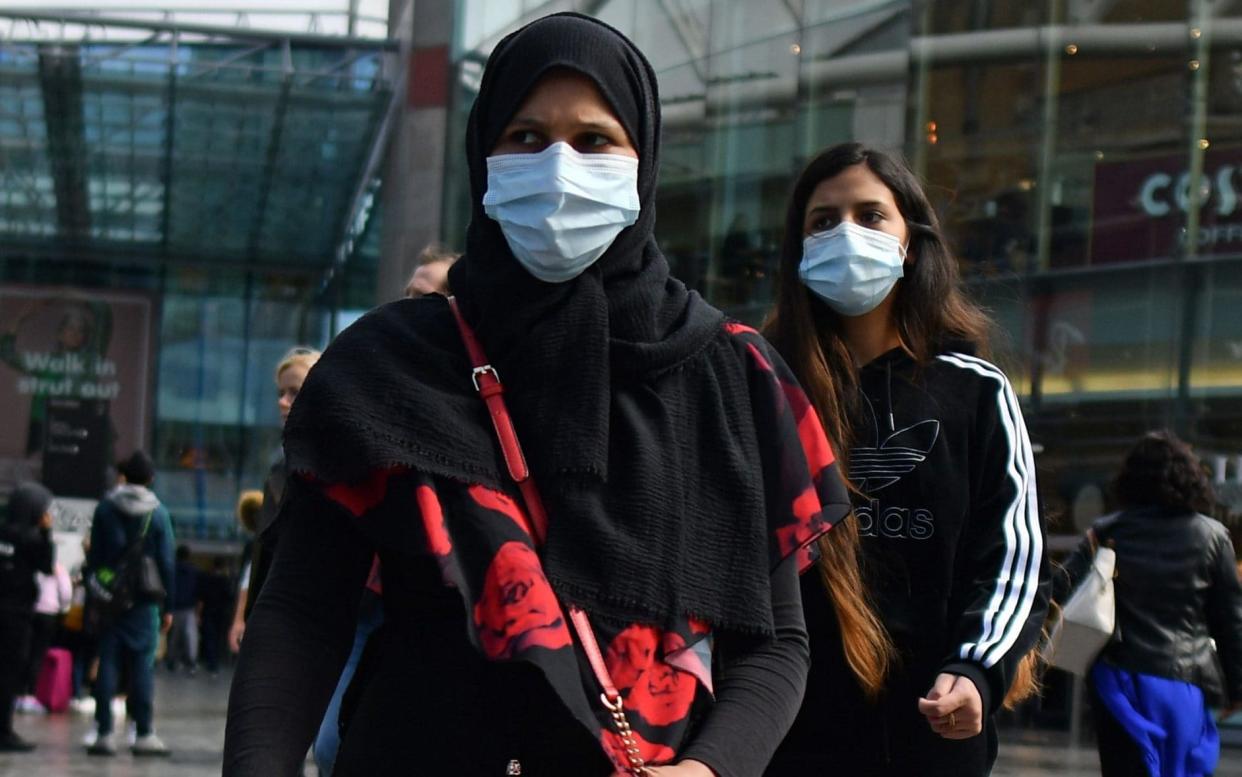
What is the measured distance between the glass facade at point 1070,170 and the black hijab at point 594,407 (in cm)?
1260

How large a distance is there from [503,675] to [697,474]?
0.30 meters

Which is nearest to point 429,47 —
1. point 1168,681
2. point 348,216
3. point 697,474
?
point 348,216

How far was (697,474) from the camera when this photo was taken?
2.18 m

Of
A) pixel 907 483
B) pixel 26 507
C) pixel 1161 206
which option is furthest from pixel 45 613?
pixel 907 483

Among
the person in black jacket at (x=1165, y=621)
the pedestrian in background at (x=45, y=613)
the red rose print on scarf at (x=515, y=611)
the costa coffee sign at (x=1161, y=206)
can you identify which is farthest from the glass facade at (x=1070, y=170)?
the red rose print on scarf at (x=515, y=611)

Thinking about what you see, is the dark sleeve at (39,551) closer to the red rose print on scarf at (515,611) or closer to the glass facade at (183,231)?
the red rose print on scarf at (515,611)

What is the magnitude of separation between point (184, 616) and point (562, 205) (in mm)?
25052

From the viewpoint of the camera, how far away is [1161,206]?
16.3 m

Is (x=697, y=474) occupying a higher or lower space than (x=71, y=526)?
higher

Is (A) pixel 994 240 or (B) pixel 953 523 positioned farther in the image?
(A) pixel 994 240

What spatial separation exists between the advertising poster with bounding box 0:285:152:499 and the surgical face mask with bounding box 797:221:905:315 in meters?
35.0

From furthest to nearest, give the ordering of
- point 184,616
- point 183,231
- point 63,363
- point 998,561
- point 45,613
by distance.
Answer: point 183,231 → point 63,363 → point 184,616 → point 45,613 → point 998,561

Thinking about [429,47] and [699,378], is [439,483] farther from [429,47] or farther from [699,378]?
[429,47]

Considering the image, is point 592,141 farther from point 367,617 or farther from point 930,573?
point 930,573
